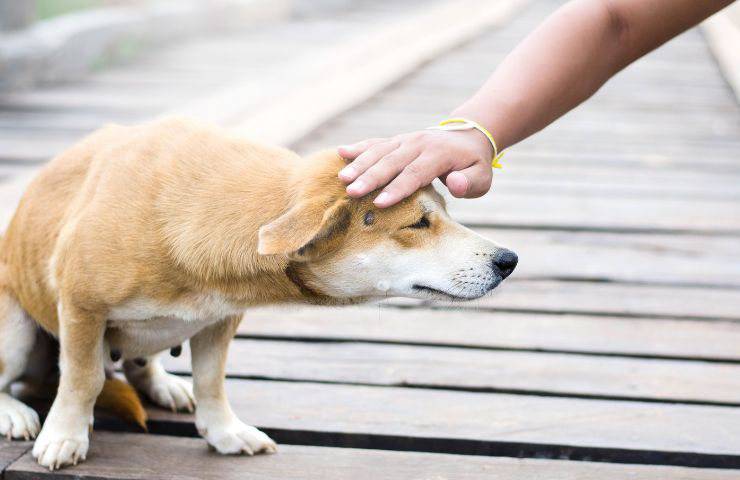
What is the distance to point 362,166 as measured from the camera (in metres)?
1.99

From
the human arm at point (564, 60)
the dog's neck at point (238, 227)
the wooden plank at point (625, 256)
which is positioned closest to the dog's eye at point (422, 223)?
the human arm at point (564, 60)

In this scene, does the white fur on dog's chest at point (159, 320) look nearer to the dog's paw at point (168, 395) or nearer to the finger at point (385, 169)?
the dog's paw at point (168, 395)

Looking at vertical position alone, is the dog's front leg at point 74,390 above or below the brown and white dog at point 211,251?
below

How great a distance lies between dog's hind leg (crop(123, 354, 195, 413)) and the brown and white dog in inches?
9.4

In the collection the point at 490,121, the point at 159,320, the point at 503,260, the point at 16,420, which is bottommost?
the point at 16,420

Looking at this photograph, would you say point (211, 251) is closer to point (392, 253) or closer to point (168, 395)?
point (392, 253)

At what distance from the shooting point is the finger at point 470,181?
6.57 ft

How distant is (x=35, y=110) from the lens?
5988 millimetres

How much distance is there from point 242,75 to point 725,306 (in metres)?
5.45

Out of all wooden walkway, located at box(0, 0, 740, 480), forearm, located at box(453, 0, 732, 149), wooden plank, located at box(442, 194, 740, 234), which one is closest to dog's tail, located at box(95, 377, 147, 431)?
wooden walkway, located at box(0, 0, 740, 480)

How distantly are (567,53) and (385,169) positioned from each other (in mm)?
584

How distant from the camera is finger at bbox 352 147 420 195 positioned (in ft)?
6.38

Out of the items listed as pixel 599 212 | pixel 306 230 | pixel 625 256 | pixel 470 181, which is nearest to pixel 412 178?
pixel 470 181

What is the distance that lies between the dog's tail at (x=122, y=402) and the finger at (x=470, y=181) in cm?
94
